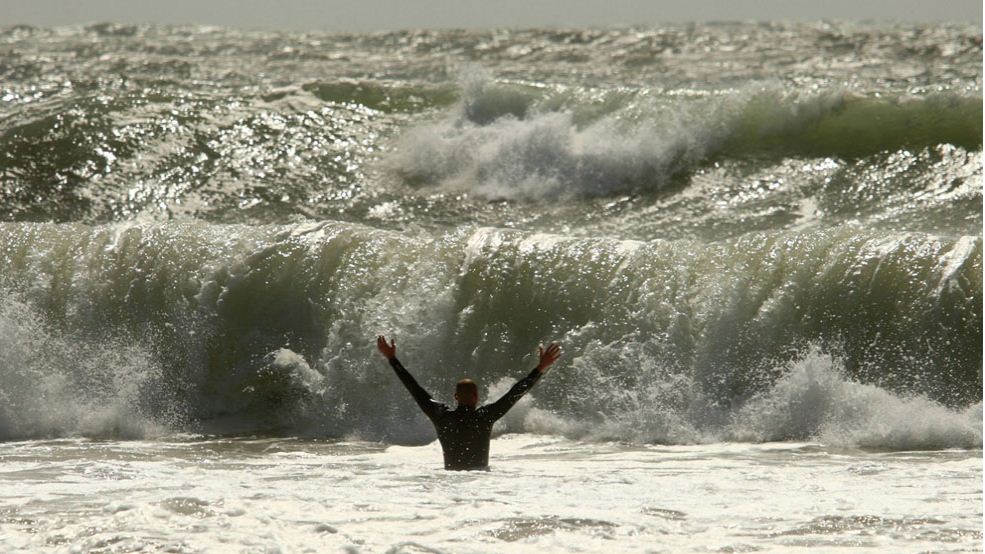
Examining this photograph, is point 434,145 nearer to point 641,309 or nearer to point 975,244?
point 641,309

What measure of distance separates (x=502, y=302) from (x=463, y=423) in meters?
2.80

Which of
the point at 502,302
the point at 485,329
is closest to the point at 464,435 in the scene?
the point at 485,329

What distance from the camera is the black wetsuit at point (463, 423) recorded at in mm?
7316

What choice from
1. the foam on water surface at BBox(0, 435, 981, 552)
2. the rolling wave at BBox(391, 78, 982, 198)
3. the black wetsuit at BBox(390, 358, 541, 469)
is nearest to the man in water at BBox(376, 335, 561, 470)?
the black wetsuit at BBox(390, 358, 541, 469)

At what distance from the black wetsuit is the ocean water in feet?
0.77

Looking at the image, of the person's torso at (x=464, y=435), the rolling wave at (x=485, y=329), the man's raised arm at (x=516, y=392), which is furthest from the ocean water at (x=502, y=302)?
the man's raised arm at (x=516, y=392)

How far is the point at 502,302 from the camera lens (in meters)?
10.0

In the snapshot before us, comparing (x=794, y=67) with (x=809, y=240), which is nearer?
(x=809, y=240)

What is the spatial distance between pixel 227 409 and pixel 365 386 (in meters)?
1.13

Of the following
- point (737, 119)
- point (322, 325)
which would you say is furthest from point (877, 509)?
point (737, 119)

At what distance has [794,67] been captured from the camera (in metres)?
17.9

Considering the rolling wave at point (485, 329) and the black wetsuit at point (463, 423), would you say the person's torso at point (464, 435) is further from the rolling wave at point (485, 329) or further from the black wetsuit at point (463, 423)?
the rolling wave at point (485, 329)

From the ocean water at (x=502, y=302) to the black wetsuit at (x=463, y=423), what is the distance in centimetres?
23

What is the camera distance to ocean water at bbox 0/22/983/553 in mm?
6203
